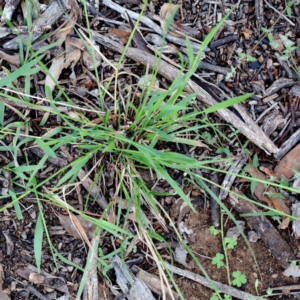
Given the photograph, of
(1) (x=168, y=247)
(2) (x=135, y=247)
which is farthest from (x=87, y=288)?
(1) (x=168, y=247)

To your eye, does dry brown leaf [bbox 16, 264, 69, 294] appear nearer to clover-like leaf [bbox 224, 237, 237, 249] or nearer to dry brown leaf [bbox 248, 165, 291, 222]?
clover-like leaf [bbox 224, 237, 237, 249]

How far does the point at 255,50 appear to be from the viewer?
1.88 meters

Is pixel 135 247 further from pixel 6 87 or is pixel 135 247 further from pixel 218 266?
pixel 6 87

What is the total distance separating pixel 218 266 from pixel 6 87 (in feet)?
3.97

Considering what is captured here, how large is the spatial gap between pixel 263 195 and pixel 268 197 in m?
0.02

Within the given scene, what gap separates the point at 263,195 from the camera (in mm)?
1825

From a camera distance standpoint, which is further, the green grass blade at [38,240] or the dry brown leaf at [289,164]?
the dry brown leaf at [289,164]

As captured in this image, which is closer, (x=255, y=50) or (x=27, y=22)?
(x=27, y=22)

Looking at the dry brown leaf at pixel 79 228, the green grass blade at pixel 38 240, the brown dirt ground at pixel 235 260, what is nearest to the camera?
the green grass blade at pixel 38 240

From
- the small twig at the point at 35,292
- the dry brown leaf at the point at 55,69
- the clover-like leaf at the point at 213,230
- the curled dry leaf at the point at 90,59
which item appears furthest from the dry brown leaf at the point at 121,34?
the small twig at the point at 35,292

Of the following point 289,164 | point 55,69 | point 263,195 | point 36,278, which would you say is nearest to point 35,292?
point 36,278

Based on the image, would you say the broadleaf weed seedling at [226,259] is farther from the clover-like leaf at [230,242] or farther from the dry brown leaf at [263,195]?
the dry brown leaf at [263,195]

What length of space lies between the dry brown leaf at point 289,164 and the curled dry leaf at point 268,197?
0.08 meters

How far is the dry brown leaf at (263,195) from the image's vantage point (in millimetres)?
1818
